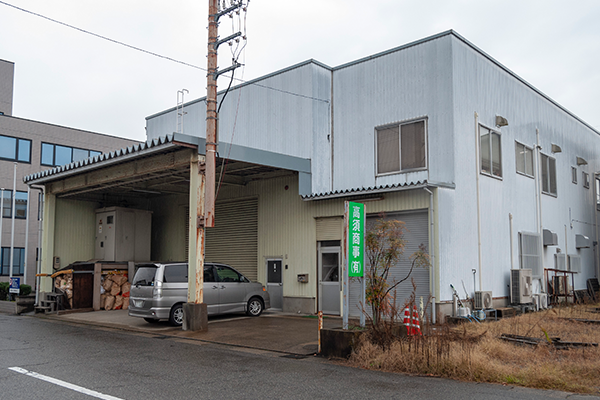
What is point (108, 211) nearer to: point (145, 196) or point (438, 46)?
point (145, 196)

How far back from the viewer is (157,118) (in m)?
26.3

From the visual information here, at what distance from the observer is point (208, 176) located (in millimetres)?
13719

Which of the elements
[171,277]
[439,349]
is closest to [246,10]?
[171,277]

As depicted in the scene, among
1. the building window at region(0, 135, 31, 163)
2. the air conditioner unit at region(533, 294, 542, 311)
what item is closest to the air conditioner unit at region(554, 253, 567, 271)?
the air conditioner unit at region(533, 294, 542, 311)

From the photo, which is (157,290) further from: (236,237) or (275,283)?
(236,237)

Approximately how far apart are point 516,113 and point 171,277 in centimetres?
1312

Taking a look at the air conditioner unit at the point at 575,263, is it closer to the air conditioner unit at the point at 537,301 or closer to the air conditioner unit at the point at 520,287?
the air conditioner unit at the point at 537,301

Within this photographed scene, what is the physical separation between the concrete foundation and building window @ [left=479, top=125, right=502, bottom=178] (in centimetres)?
937

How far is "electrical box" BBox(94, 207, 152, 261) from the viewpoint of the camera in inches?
869

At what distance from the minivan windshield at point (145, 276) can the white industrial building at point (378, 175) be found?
1.53m

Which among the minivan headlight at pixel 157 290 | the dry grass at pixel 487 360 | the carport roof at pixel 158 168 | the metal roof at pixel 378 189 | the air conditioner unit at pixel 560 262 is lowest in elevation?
the dry grass at pixel 487 360

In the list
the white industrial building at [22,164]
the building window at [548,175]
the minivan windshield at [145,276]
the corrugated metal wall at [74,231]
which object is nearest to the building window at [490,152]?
the building window at [548,175]

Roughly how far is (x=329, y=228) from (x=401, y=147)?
340 centimetres

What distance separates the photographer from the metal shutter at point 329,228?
16.9 m
